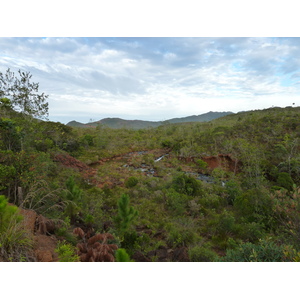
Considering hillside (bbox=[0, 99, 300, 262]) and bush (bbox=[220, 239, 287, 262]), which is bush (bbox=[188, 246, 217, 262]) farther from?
bush (bbox=[220, 239, 287, 262])

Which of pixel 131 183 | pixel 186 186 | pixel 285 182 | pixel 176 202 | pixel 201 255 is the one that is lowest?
A: pixel 201 255

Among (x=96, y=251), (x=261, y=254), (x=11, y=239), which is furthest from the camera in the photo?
(x=96, y=251)

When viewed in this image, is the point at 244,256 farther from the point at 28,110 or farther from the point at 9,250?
the point at 28,110

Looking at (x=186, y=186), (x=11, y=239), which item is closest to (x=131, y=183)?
(x=186, y=186)

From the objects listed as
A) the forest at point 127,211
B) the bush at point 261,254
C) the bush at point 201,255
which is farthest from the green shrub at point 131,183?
the bush at point 261,254

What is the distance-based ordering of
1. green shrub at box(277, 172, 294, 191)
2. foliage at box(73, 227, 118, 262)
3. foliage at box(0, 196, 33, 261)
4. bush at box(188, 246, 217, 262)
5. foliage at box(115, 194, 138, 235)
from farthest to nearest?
1. green shrub at box(277, 172, 294, 191)
2. foliage at box(115, 194, 138, 235)
3. bush at box(188, 246, 217, 262)
4. foliage at box(73, 227, 118, 262)
5. foliage at box(0, 196, 33, 261)

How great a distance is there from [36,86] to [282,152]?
16.2 metres

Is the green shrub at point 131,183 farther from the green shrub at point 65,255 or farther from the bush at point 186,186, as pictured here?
the green shrub at point 65,255

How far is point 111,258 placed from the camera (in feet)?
11.3

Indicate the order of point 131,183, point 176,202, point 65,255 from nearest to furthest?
point 65,255
point 176,202
point 131,183

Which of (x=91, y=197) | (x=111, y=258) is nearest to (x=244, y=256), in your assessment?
(x=111, y=258)

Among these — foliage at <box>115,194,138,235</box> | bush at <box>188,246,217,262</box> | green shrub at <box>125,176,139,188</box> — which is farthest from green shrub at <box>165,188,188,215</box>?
bush at <box>188,246,217,262</box>

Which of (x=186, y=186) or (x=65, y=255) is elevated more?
(x=65, y=255)

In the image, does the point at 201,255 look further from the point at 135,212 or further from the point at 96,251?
the point at 96,251
